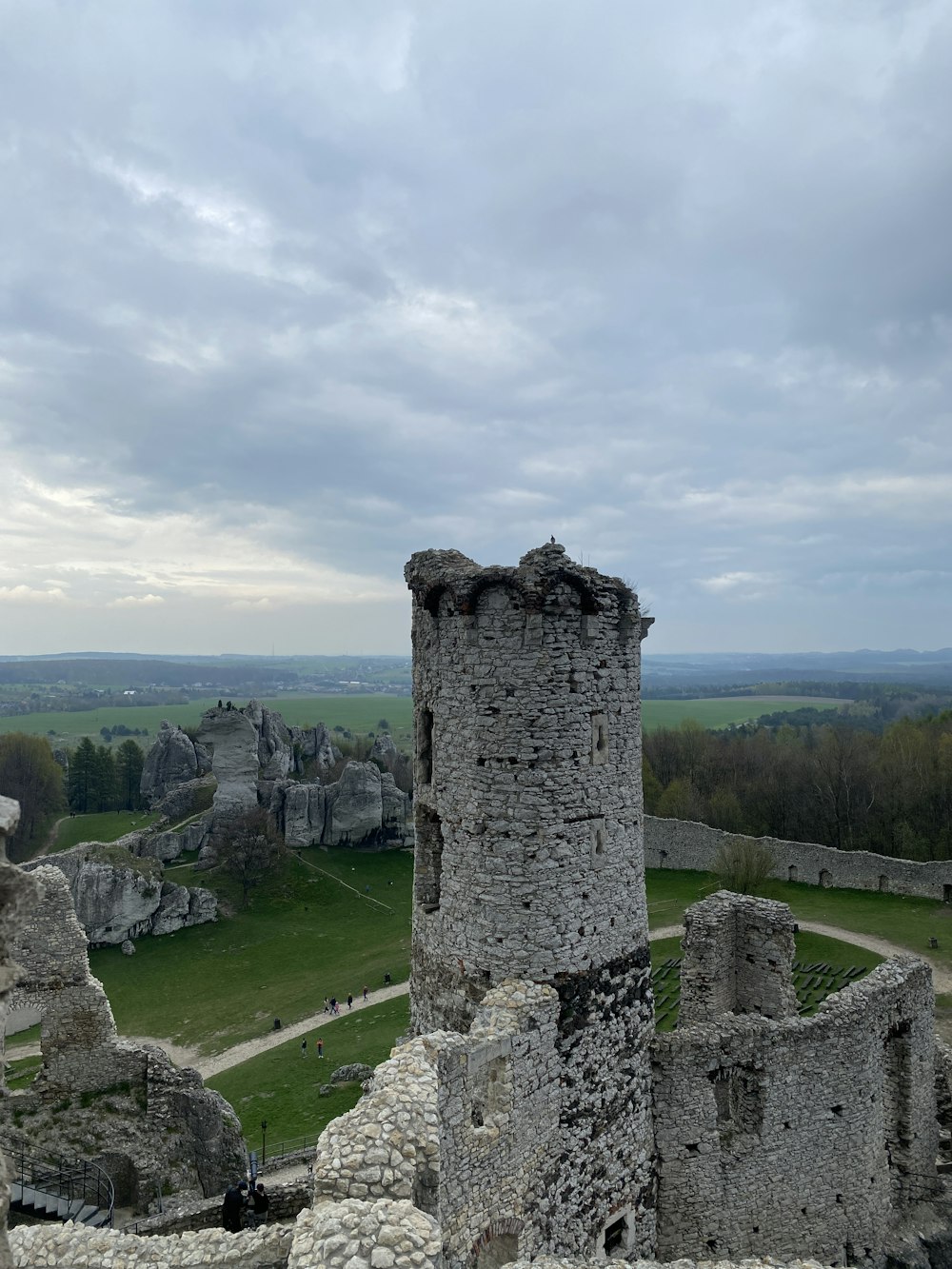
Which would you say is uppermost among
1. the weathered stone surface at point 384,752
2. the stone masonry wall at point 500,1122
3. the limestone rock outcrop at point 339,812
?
the stone masonry wall at point 500,1122

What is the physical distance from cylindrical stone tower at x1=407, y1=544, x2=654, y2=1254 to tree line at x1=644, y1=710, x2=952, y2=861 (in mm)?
46510

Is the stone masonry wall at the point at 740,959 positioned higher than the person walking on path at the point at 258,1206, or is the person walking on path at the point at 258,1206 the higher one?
the stone masonry wall at the point at 740,959

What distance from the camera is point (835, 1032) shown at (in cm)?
1305

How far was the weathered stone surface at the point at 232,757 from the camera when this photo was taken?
50031 mm

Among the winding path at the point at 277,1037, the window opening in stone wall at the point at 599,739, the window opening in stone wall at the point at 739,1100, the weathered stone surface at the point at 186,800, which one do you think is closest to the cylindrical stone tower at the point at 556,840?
the window opening in stone wall at the point at 599,739

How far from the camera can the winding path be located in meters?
26.2

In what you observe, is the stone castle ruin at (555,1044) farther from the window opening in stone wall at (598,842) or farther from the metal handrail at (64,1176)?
the metal handrail at (64,1176)

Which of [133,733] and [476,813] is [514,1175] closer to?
[476,813]

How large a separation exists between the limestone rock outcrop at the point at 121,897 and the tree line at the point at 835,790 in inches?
1474

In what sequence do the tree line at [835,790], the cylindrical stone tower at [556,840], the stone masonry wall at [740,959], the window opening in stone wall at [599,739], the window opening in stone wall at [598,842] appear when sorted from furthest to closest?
the tree line at [835,790], the stone masonry wall at [740,959], the window opening in stone wall at [599,739], the window opening in stone wall at [598,842], the cylindrical stone tower at [556,840]

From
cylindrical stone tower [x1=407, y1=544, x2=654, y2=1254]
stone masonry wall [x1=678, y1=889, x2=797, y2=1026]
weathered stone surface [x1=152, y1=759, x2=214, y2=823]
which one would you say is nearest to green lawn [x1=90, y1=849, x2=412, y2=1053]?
weathered stone surface [x1=152, y1=759, x2=214, y2=823]

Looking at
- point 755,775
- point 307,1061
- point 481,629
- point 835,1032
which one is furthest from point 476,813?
point 755,775

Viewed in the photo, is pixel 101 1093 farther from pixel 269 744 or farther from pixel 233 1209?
pixel 269 744

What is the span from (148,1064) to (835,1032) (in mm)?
13588
